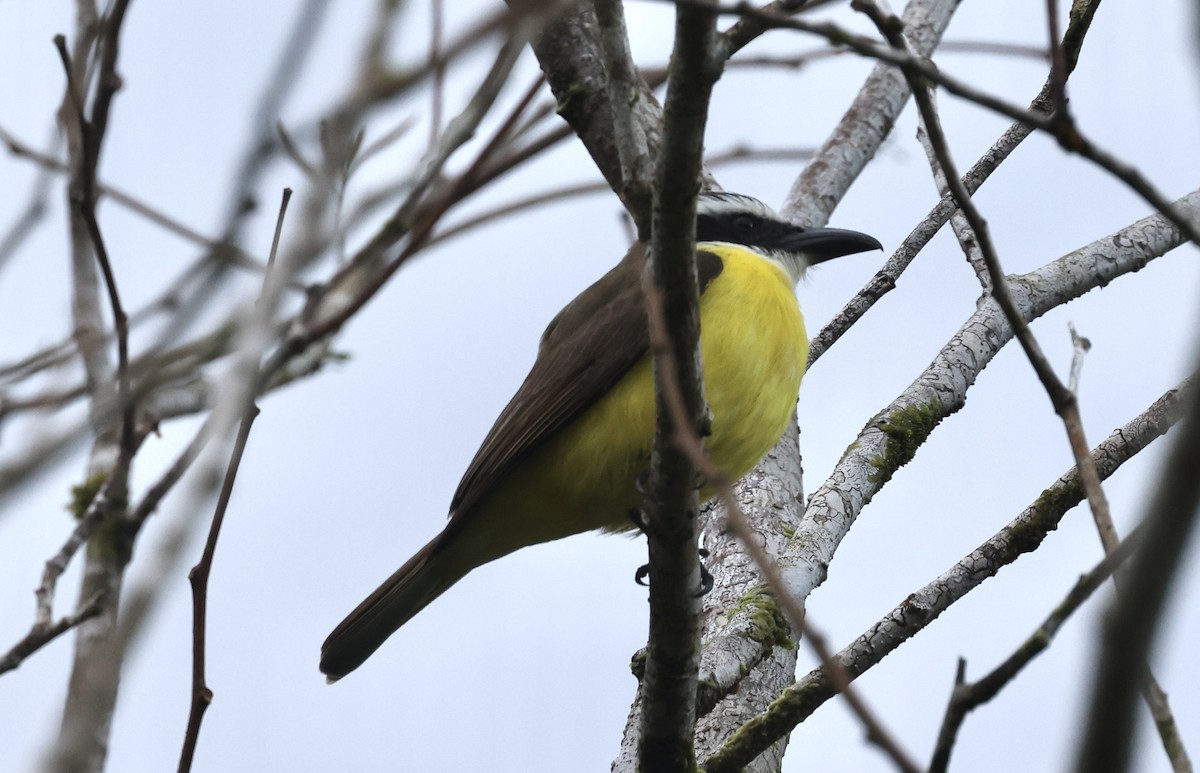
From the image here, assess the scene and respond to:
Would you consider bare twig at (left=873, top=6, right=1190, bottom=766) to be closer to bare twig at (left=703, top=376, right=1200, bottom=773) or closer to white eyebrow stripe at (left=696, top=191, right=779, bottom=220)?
bare twig at (left=703, top=376, right=1200, bottom=773)

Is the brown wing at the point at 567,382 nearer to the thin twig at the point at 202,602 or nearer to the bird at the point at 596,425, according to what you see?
the bird at the point at 596,425

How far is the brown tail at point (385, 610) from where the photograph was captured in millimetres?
4938

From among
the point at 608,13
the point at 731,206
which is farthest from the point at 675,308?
the point at 731,206

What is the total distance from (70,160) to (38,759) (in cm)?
133

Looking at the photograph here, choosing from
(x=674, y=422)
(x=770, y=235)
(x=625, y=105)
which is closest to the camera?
(x=625, y=105)

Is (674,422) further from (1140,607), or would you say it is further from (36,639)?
(1140,607)

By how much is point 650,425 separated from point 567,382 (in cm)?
38

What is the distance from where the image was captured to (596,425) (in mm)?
4449

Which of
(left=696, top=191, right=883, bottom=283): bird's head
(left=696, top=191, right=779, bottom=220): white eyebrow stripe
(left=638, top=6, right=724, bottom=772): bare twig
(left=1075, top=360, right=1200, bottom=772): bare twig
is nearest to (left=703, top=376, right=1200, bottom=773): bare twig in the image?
(left=638, top=6, right=724, bottom=772): bare twig

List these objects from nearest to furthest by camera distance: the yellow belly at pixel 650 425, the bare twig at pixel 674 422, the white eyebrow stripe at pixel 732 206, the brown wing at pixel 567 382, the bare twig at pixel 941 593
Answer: the bare twig at pixel 674 422 → the bare twig at pixel 941 593 → the yellow belly at pixel 650 425 → the brown wing at pixel 567 382 → the white eyebrow stripe at pixel 732 206

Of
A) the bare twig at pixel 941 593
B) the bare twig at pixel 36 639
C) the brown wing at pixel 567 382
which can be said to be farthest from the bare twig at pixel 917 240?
the bare twig at pixel 36 639

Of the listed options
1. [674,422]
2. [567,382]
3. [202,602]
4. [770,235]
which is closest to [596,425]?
[567,382]

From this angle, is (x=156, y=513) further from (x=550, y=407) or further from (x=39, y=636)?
(x=550, y=407)

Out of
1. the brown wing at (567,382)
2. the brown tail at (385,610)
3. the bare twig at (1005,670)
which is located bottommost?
the bare twig at (1005,670)
